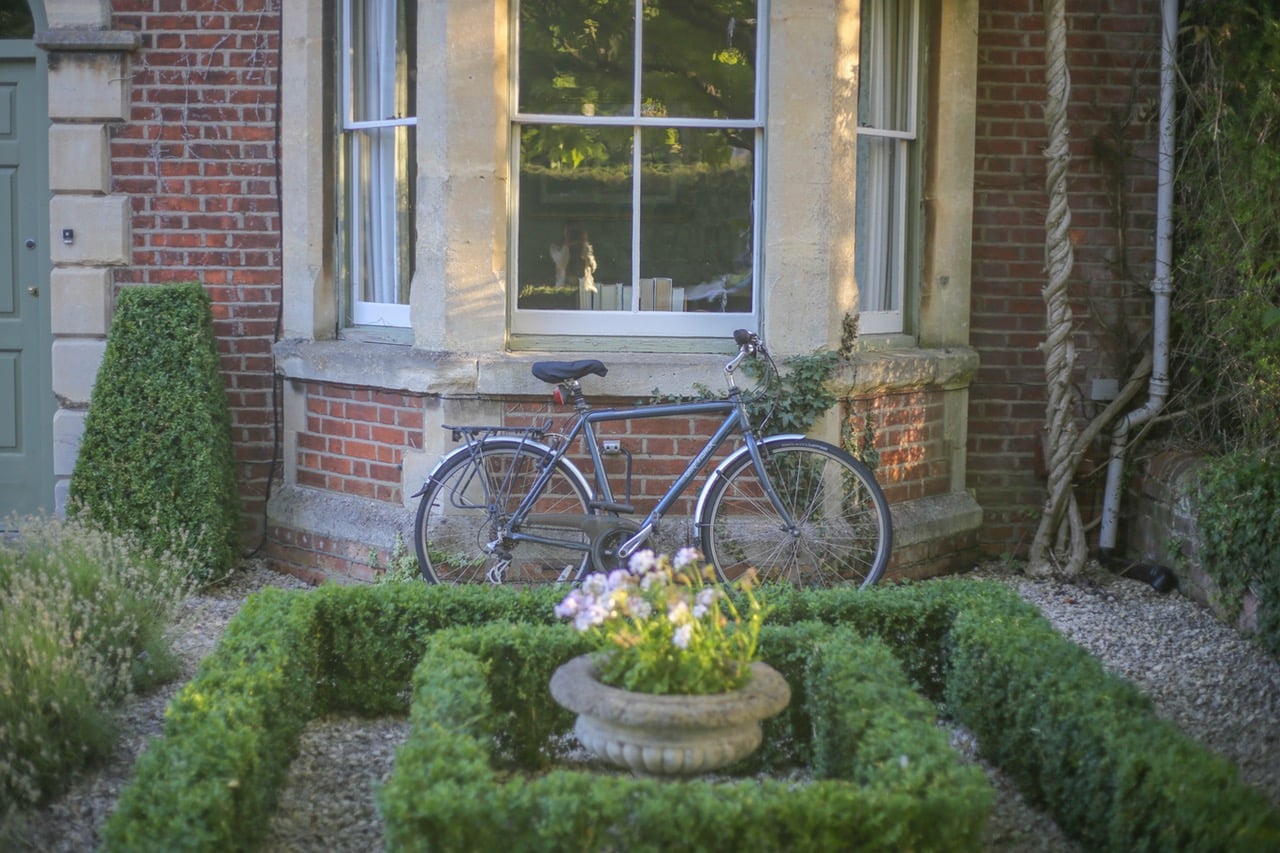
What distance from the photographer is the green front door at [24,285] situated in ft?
23.3

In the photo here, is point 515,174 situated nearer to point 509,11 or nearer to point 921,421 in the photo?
point 509,11

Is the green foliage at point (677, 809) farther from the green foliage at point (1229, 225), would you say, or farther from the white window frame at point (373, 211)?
the white window frame at point (373, 211)

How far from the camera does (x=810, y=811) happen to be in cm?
308

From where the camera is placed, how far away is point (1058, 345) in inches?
265

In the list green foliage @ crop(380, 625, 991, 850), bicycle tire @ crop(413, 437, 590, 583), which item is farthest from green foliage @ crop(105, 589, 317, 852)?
bicycle tire @ crop(413, 437, 590, 583)

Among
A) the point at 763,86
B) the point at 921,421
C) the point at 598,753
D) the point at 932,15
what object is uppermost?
the point at 932,15

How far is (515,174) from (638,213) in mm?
571

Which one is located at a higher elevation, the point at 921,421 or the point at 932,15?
the point at 932,15

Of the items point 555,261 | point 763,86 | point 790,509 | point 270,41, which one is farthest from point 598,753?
point 270,41

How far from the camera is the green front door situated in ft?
23.3

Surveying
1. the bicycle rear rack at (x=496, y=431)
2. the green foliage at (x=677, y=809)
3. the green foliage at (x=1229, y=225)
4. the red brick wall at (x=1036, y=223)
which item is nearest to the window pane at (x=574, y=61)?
the bicycle rear rack at (x=496, y=431)

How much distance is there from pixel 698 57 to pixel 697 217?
696 mm

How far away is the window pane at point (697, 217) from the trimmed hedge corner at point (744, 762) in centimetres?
186

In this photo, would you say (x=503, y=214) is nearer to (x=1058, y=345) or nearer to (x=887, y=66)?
(x=887, y=66)
